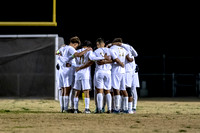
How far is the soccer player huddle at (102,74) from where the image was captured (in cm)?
1570

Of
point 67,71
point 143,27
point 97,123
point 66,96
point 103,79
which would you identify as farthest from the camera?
point 143,27

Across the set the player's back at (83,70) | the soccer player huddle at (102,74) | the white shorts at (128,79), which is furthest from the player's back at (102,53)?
the white shorts at (128,79)

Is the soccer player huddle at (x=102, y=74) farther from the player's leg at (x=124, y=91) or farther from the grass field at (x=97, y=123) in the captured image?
the grass field at (x=97, y=123)

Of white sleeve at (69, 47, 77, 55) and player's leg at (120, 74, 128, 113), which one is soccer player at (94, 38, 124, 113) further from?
white sleeve at (69, 47, 77, 55)

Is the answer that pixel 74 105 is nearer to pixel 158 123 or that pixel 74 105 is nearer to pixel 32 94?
pixel 158 123

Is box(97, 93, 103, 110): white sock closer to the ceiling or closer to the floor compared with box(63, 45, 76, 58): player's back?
closer to the floor

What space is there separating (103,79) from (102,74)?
0.55 ft

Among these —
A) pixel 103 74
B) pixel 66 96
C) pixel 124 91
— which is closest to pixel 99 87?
pixel 103 74

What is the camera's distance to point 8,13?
26672 millimetres

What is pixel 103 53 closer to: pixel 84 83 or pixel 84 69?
pixel 84 69

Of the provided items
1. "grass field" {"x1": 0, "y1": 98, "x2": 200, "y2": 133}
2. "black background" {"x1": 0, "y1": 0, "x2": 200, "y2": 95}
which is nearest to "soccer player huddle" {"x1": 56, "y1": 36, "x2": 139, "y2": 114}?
"grass field" {"x1": 0, "y1": 98, "x2": 200, "y2": 133}

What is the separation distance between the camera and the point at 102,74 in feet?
51.4

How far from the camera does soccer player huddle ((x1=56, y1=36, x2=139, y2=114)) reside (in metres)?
15.7

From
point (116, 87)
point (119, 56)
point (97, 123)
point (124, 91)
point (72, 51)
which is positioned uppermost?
point (72, 51)
